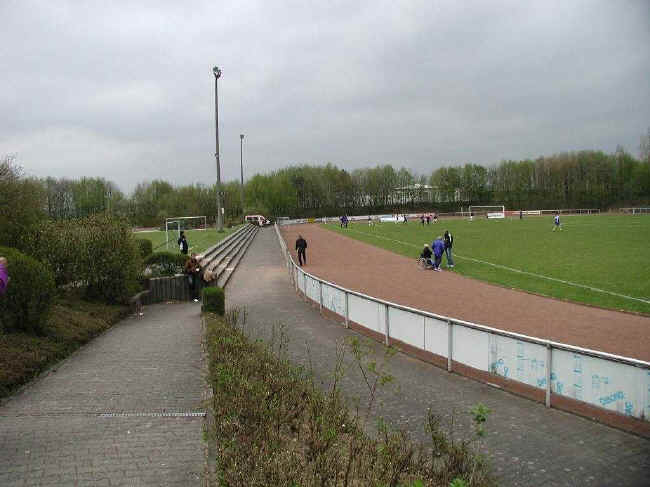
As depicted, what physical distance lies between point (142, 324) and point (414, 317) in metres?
7.24

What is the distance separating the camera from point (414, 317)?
31.7 feet

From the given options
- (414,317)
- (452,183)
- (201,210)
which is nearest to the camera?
(414,317)

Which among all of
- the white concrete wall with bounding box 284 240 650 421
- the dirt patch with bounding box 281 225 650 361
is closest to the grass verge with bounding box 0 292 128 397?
the white concrete wall with bounding box 284 240 650 421

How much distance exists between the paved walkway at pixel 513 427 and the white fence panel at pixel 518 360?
30cm

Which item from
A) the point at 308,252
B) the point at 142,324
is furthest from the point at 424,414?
the point at 308,252

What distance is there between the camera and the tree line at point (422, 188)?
11050 cm

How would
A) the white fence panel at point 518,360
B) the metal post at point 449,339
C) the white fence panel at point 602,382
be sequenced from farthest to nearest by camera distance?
1. the metal post at point 449,339
2. the white fence panel at point 518,360
3. the white fence panel at point 602,382

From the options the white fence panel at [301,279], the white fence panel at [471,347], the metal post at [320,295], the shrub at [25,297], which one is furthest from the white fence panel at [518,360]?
the white fence panel at [301,279]

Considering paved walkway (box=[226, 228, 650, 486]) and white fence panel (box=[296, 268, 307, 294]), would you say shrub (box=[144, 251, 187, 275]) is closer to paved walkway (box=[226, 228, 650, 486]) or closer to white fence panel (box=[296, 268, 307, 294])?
white fence panel (box=[296, 268, 307, 294])

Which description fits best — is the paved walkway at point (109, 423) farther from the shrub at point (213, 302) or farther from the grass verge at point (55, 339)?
the shrub at point (213, 302)

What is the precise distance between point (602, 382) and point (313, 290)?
966 cm

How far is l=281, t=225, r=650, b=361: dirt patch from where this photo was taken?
11.2m

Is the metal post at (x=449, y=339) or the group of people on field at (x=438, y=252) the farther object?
the group of people on field at (x=438, y=252)

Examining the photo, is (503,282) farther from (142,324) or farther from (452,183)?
(452,183)
